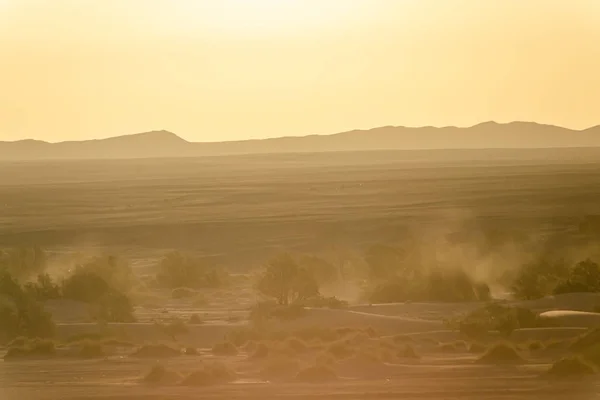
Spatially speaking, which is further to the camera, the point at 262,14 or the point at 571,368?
the point at 262,14

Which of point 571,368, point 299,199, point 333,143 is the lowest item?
point 571,368

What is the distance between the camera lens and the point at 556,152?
13.7ft

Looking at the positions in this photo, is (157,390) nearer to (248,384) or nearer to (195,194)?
(248,384)

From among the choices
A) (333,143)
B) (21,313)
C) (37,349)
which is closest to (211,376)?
(37,349)

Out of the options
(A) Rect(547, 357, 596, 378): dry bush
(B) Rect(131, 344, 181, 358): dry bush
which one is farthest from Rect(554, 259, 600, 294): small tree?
(B) Rect(131, 344, 181, 358): dry bush

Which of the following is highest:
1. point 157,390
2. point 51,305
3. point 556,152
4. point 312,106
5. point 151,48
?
point 151,48

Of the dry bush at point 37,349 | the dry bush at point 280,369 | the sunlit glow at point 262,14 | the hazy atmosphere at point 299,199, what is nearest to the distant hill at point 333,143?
the hazy atmosphere at point 299,199

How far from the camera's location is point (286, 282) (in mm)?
4102

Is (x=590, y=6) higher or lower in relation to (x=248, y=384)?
higher

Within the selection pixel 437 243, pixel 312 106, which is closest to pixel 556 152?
pixel 437 243

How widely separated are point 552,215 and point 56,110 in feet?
7.89

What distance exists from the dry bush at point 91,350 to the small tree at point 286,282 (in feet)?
2.57

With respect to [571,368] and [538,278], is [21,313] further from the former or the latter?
Answer: [571,368]

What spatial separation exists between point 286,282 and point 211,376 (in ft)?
1.80
